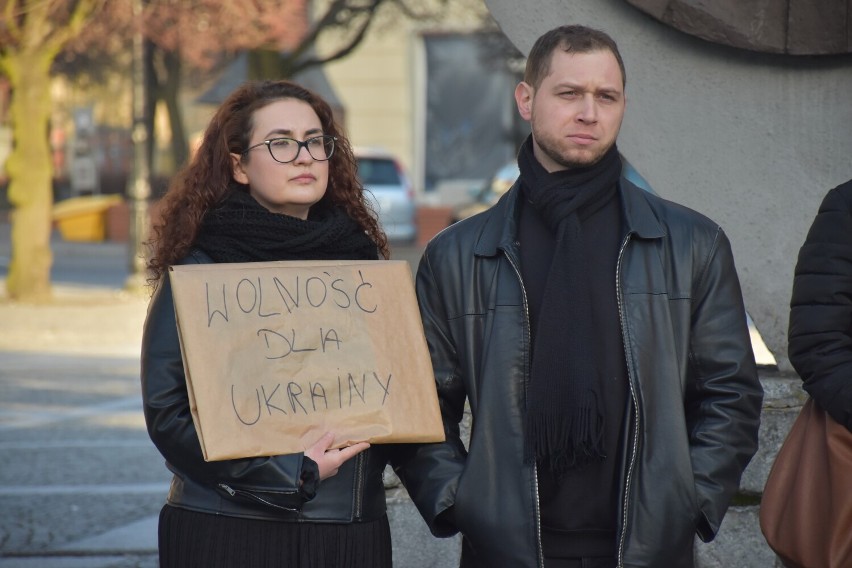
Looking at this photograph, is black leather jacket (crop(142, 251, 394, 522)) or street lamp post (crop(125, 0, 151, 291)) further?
street lamp post (crop(125, 0, 151, 291))

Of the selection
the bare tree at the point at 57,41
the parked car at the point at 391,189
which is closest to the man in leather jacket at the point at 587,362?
the bare tree at the point at 57,41

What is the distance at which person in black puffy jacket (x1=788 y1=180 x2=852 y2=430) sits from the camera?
10.0 feet

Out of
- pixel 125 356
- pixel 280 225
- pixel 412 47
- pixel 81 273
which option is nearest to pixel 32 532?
pixel 280 225

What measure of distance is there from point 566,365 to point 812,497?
25.8 inches

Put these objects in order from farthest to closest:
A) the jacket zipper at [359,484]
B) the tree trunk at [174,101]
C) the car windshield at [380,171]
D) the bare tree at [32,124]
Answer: the tree trunk at [174,101] → the car windshield at [380,171] → the bare tree at [32,124] → the jacket zipper at [359,484]

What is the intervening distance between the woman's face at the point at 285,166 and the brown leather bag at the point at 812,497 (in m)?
1.31

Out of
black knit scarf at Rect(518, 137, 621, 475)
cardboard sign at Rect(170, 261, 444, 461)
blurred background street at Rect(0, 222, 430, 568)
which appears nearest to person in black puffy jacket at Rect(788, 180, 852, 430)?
black knit scarf at Rect(518, 137, 621, 475)

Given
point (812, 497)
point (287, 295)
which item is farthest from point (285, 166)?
point (812, 497)

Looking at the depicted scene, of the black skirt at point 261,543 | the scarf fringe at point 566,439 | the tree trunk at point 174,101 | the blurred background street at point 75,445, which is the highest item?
the tree trunk at point 174,101

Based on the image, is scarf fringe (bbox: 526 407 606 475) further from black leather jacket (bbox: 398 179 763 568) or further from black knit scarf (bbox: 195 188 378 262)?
black knit scarf (bbox: 195 188 378 262)

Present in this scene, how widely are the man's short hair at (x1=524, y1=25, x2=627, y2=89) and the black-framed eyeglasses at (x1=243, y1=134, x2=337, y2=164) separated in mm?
559

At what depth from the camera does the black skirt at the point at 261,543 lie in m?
3.12

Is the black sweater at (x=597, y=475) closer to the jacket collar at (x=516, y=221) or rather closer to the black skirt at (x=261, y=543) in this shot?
the jacket collar at (x=516, y=221)

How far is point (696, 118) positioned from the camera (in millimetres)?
4457
